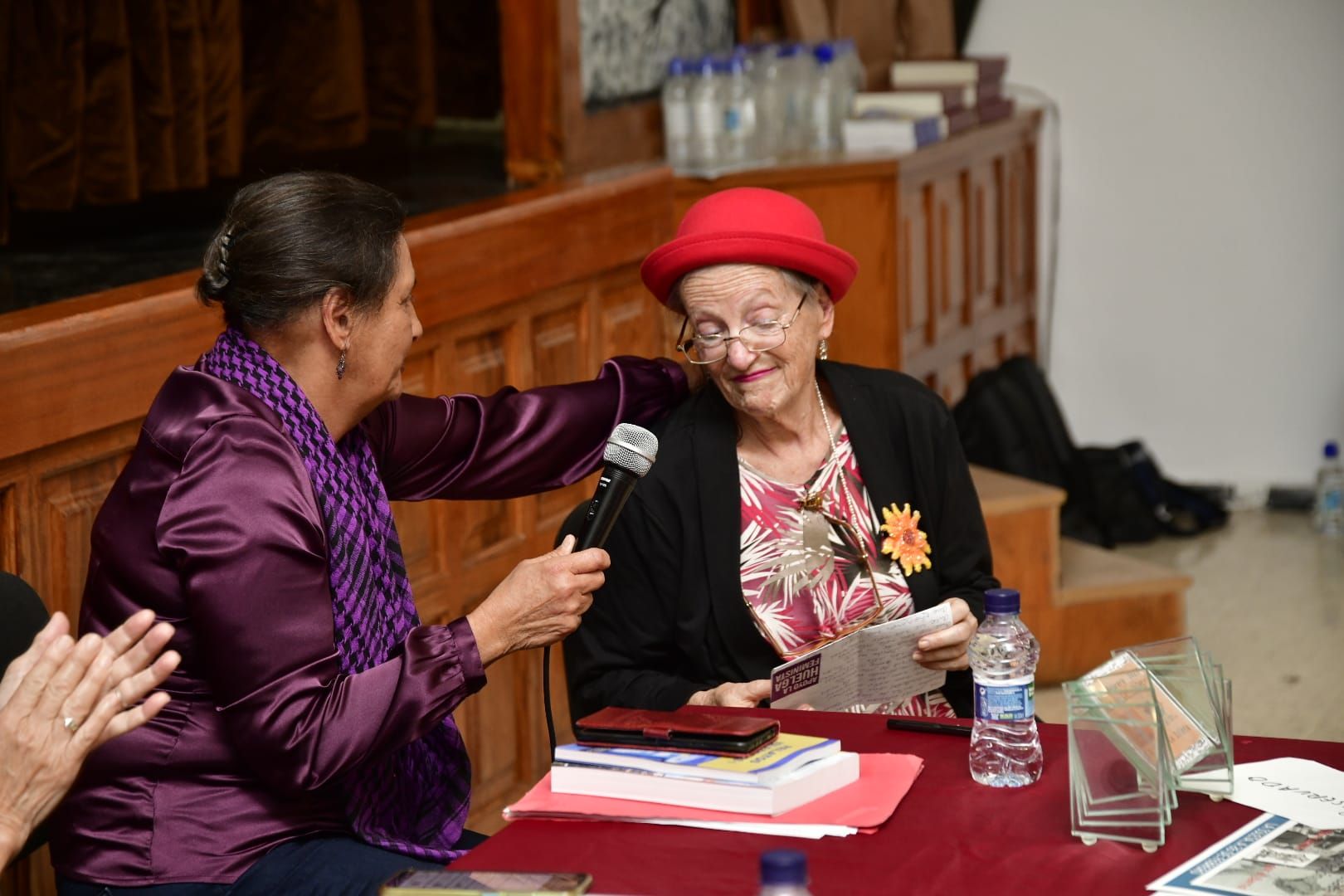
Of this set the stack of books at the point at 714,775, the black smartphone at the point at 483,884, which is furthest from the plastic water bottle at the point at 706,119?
the black smartphone at the point at 483,884

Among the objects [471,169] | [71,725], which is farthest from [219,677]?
[471,169]

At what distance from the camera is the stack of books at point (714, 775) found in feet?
5.51

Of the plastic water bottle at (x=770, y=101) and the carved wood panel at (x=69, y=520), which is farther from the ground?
the plastic water bottle at (x=770, y=101)

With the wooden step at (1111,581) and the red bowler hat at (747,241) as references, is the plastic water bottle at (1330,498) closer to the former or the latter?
the wooden step at (1111,581)

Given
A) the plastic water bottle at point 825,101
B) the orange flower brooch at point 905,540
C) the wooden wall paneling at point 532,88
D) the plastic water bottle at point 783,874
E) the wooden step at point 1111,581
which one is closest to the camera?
the plastic water bottle at point 783,874

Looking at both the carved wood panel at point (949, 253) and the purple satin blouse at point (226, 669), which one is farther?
the carved wood panel at point (949, 253)

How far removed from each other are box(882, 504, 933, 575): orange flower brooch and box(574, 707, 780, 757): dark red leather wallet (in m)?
0.72

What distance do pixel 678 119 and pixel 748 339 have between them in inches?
89.3

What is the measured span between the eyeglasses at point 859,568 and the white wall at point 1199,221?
161 inches

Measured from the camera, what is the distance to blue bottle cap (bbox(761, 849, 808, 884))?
1.27 m

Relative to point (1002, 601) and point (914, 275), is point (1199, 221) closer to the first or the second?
point (914, 275)

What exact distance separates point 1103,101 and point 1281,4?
699mm

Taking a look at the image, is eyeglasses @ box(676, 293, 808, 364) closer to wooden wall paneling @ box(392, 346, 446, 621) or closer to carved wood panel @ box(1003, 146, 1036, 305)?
wooden wall paneling @ box(392, 346, 446, 621)

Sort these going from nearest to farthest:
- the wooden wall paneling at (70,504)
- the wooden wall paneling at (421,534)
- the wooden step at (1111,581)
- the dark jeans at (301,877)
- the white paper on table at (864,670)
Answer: the dark jeans at (301,877) < the white paper on table at (864,670) < the wooden wall paneling at (70,504) < the wooden wall paneling at (421,534) < the wooden step at (1111,581)
